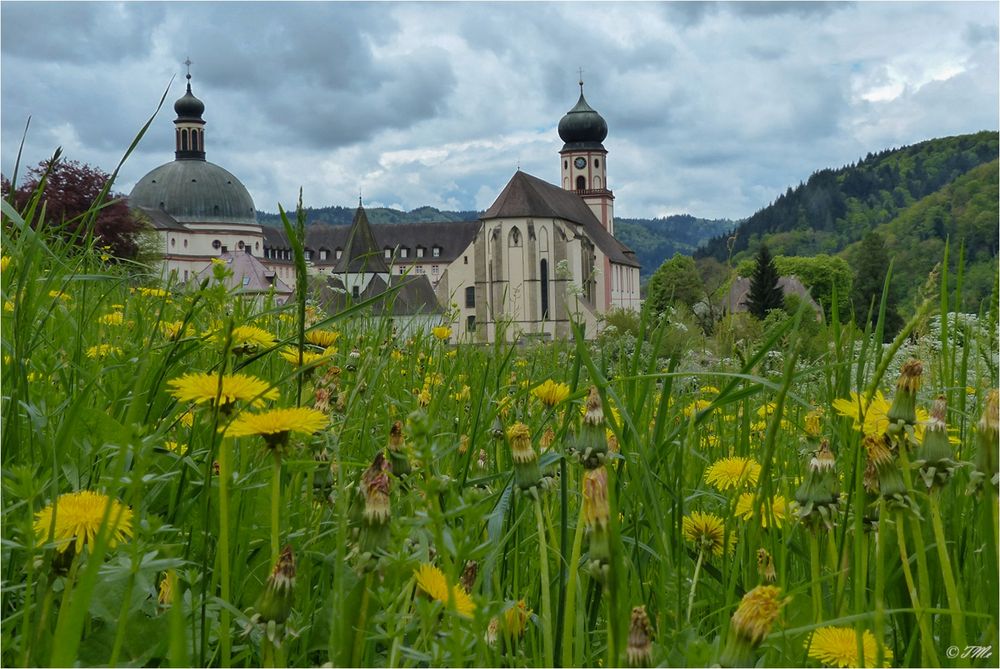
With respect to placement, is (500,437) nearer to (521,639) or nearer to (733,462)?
(733,462)

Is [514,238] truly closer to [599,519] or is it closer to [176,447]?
[176,447]

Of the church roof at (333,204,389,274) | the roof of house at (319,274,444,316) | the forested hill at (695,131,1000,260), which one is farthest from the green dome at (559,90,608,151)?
the roof of house at (319,274,444,316)

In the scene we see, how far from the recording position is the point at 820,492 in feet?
3.13

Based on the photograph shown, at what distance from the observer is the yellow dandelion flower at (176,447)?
122 cm

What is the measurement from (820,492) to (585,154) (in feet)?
265

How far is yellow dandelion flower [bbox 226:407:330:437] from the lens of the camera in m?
0.85

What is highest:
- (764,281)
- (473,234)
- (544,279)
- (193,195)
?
(193,195)

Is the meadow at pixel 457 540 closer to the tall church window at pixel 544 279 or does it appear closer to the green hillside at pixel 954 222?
the tall church window at pixel 544 279

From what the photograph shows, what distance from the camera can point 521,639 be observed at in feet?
3.34

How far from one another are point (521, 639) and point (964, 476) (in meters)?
0.74

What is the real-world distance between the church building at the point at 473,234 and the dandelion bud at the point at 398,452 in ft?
140

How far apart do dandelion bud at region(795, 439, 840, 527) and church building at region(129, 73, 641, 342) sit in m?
42.7

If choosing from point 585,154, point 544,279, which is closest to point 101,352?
point 544,279

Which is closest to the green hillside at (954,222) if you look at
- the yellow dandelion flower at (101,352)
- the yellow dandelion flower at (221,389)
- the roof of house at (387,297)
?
the roof of house at (387,297)
